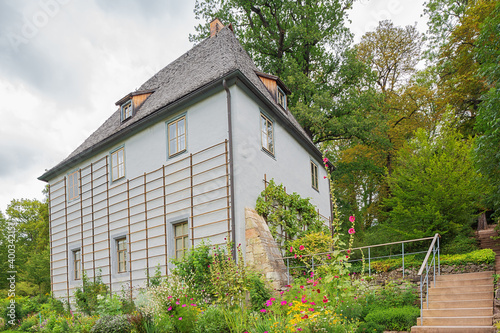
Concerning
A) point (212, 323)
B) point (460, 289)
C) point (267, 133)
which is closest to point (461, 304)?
point (460, 289)

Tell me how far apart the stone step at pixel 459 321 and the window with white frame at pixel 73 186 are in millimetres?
13647

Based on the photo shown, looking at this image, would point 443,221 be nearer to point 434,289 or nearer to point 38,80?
point 434,289

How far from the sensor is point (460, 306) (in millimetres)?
7941

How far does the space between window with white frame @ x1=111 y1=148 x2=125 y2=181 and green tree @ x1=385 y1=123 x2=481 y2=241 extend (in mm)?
10022

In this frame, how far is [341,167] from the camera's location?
21641 mm

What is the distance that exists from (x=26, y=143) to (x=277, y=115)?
24.0ft

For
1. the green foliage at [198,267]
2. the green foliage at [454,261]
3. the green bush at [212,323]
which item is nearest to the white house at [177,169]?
the green foliage at [198,267]

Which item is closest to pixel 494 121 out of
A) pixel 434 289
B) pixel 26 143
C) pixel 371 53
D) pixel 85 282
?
pixel 434 289

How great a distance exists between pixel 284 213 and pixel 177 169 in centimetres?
350

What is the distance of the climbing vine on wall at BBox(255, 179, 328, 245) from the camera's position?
424 inches

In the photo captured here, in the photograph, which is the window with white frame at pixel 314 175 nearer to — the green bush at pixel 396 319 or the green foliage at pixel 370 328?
the green bush at pixel 396 319

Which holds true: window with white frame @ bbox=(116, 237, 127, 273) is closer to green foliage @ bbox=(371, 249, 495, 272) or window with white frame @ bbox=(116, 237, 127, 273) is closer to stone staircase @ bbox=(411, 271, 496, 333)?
green foliage @ bbox=(371, 249, 495, 272)

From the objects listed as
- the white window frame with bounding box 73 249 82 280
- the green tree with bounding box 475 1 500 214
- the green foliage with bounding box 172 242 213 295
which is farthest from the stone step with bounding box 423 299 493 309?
the white window frame with bounding box 73 249 82 280

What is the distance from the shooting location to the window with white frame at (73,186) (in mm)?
15829
